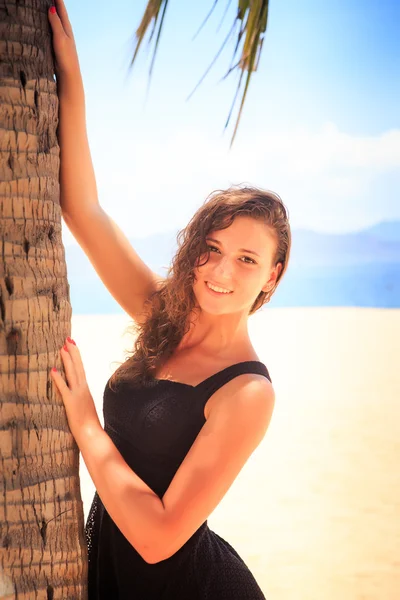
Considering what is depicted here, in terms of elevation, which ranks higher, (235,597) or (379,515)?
(235,597)

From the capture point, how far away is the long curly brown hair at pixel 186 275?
2.39m

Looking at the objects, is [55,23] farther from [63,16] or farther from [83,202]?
[83,202]

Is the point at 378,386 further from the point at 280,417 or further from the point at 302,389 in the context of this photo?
the point at 280,417

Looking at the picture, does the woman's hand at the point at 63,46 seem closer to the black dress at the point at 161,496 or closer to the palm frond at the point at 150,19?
the palm frond at the point at 150,19

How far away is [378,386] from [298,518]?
8497 millimetres

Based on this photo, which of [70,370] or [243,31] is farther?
[243,31]

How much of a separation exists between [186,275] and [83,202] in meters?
0.45

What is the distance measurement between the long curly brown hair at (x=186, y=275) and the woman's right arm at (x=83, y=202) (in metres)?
0.10

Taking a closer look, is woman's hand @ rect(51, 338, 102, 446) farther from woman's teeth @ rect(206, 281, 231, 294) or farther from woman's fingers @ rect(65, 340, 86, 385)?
woman's teeth @ rect(206, 281, 231, 294)

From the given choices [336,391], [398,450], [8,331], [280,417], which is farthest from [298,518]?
[336,391]

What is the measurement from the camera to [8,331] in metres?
1.89

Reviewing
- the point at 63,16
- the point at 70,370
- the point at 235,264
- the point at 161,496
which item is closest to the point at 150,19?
the point at 63,16

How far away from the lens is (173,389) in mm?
2277

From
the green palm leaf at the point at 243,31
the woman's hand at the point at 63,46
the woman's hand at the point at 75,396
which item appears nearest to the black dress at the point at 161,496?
the woman's hand at the point at 75,396
